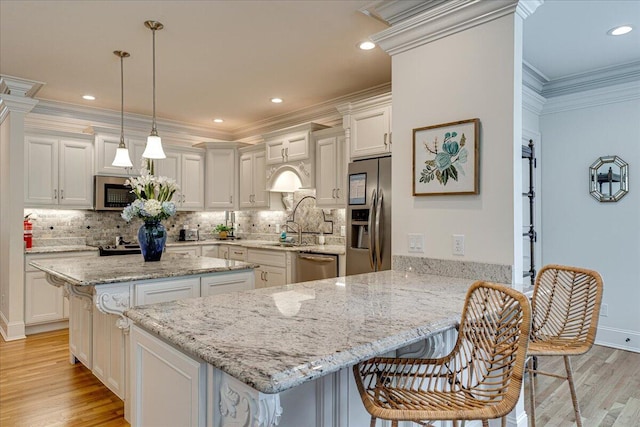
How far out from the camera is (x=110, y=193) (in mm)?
5047

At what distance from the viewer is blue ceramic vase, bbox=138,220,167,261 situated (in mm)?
3033

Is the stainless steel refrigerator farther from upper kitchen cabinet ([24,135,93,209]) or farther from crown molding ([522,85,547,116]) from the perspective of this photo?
upper kitchen cabinet ([24,135,93,209])

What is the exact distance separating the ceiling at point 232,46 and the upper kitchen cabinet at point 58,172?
579 mm

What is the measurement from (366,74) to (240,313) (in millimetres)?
3105

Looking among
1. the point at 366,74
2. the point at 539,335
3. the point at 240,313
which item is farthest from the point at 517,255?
the point at 366,74

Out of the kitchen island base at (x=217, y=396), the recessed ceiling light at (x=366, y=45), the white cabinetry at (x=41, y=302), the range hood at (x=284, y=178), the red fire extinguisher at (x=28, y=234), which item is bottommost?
the white cabinetry at (x=41, y=302)

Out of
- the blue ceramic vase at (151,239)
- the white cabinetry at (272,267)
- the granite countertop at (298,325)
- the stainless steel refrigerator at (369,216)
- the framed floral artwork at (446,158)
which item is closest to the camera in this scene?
the granite countertop at (298,325)

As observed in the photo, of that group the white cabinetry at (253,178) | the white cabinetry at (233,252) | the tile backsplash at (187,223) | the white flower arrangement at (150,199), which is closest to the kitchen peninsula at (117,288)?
the white flower arrangement at (150,199)

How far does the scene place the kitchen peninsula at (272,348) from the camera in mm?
1022

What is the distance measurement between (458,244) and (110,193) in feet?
14.6

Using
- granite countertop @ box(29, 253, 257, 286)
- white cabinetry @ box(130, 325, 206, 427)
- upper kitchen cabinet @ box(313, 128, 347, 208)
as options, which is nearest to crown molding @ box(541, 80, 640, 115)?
upper kitchen cabinet @ box(313, 128, 347, 208)

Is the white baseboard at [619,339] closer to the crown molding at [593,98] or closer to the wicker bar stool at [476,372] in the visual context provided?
the crown molding at [593,98]

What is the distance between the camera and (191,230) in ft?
19.9

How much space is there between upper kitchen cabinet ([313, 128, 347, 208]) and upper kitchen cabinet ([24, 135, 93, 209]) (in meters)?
2.88
